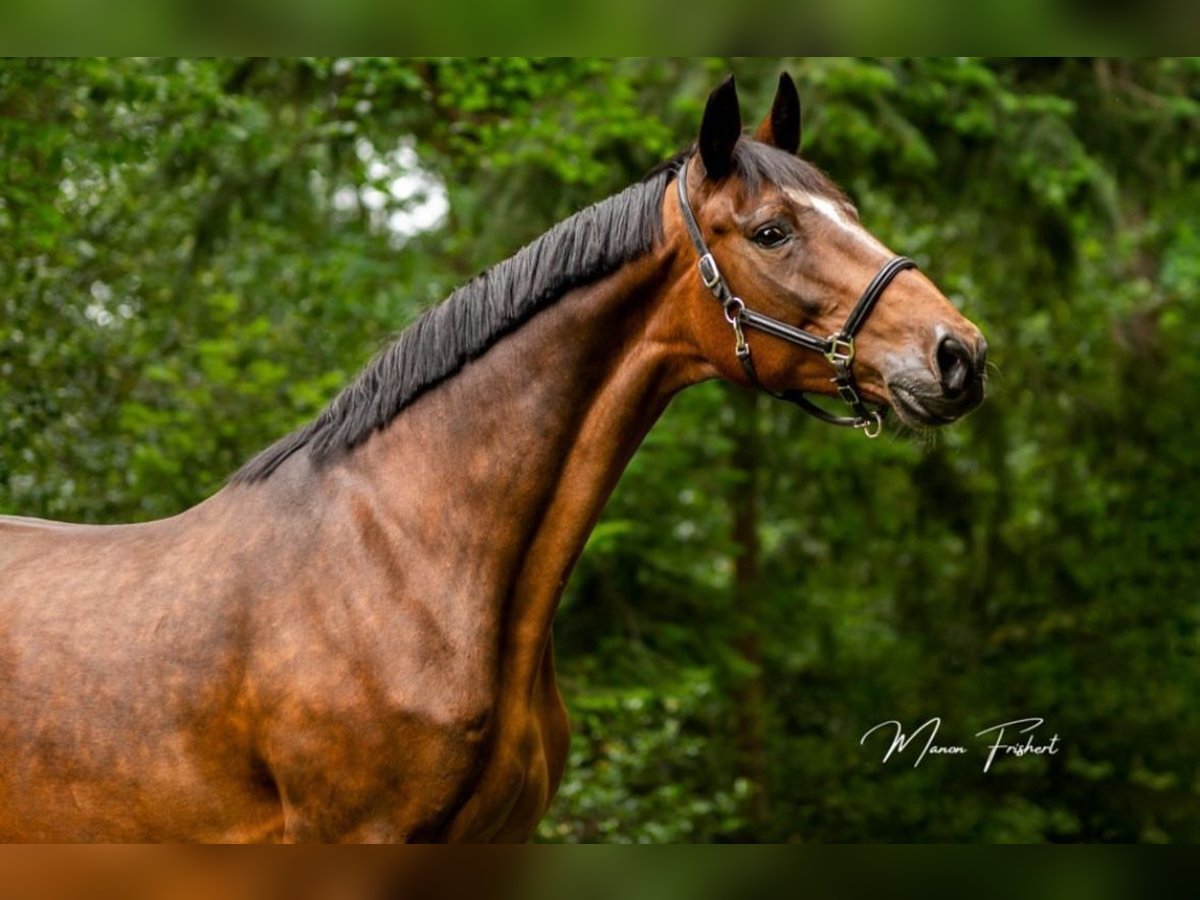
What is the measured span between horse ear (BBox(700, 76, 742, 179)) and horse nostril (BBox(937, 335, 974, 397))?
0.75 meters

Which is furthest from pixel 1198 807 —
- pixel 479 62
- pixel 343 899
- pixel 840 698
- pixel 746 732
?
pixel 343 899

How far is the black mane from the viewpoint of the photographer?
3377mm

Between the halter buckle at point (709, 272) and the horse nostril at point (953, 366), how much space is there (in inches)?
23.1

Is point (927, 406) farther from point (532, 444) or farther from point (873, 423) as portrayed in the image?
point (532, 444)

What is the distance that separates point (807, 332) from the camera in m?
3.26

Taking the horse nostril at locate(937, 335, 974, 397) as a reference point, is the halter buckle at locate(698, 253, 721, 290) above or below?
above

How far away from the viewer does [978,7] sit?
1.97 metres

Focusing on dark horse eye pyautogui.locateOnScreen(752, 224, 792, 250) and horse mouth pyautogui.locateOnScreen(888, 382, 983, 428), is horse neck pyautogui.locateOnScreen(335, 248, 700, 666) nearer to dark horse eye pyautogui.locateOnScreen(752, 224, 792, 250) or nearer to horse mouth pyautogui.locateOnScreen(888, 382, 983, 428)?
dark horse eye pyautogui.locateOnScreen(752, 224, 792, 250)

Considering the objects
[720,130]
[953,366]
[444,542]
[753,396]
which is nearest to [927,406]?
[953,366]

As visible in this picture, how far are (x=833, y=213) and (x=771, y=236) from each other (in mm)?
167
